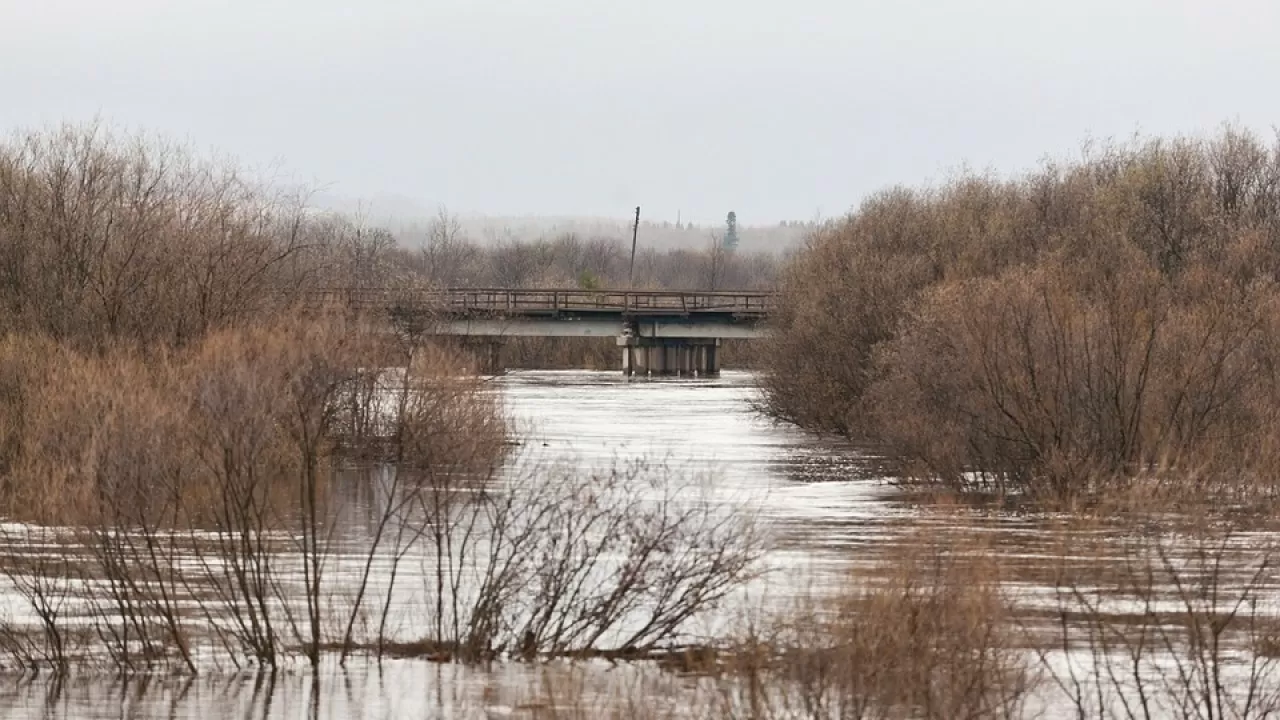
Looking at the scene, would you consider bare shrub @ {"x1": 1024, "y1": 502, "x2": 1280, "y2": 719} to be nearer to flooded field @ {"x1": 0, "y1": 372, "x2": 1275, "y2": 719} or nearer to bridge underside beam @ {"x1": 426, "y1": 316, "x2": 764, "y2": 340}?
flooded field @ {"x1": 0, "y1": 372, "x2": 1275, "y2": 719}

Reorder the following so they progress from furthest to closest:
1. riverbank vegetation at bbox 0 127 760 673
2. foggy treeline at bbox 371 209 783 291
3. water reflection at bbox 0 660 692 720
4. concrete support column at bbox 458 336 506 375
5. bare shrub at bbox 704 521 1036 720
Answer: foggy treeline at bbox 371 209 783 291 < concrete support column at bbox 458 336 506 375 < riverbank vegetation at bbox 0 127 760 673 < water reflection at bbox 0 660 692 720 < bare shrub at bbox 704 521 1036 720

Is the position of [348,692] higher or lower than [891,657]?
lower

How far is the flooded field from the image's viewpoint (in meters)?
14.5

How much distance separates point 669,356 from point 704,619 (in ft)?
241

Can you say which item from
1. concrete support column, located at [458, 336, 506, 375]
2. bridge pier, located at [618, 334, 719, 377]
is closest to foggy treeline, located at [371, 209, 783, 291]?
bridge pier, located at [618, 334, 719, 377]

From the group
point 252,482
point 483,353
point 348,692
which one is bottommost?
point 348,692

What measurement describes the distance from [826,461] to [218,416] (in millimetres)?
23913

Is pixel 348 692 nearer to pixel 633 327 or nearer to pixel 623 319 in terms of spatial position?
pixel 623 319

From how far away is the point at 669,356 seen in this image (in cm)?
9000

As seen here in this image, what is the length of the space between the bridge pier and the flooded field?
148ft

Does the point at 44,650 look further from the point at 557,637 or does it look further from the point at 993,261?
the point at 993,261

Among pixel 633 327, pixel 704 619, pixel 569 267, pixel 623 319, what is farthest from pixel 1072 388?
pixel 569 267

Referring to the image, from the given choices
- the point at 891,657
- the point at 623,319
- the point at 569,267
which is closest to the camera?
the point at 891,657

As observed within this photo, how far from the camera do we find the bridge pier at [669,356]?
86.2 meters
